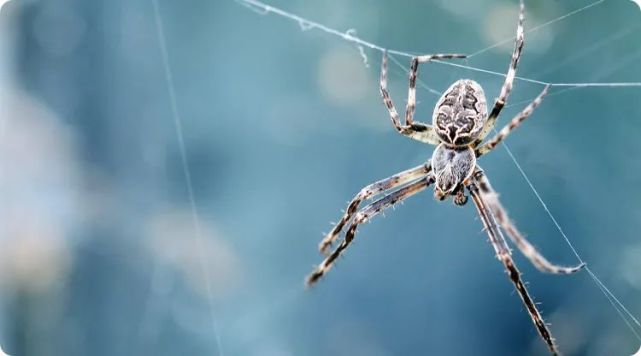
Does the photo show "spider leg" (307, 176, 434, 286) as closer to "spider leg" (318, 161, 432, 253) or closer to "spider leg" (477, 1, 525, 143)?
"spider leg" (318, 161, 432, 253)

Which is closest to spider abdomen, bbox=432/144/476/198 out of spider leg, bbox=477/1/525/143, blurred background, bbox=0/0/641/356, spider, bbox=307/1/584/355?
spider, bbox=307/1/584/355

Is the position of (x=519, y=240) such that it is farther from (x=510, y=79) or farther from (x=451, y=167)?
(x=510, y=79)

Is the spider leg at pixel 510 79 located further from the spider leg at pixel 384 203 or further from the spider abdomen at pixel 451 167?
the spider leg at pixel 384 203

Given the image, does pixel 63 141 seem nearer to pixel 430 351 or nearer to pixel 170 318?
pixel 170 318

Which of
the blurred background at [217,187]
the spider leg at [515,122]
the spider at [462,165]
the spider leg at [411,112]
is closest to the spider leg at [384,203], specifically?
the spider at [462,165]

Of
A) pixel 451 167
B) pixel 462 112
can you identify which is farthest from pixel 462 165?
pixel 462 112

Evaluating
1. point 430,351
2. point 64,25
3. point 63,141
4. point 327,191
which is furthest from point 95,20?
point 430,351
